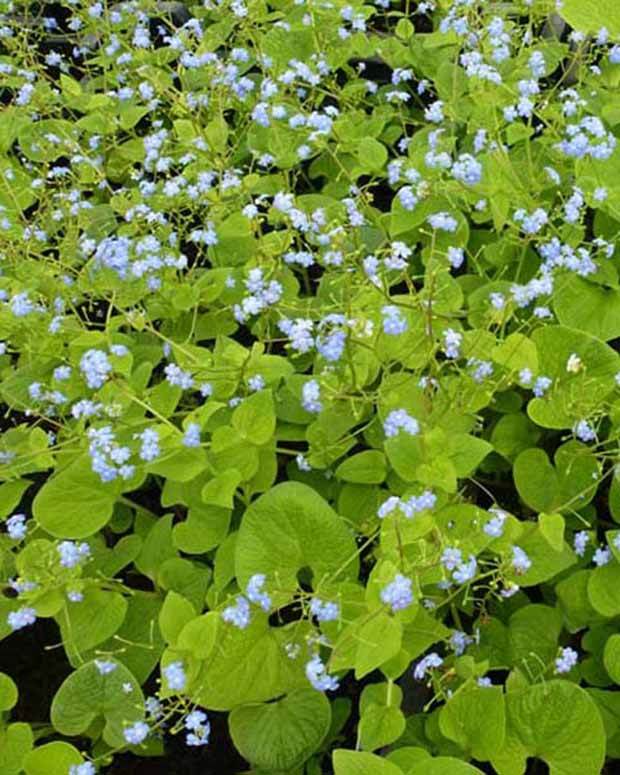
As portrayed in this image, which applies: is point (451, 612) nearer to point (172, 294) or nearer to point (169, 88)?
point (172, 294)

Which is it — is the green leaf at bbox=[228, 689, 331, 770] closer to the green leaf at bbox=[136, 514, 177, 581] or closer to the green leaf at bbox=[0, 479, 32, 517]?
the green leaf at bbox=[136, 514, 177, 581]

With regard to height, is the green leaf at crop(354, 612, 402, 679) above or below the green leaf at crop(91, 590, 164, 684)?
above

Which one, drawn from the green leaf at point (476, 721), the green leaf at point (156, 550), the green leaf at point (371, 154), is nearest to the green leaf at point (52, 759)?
the green leaf at point (156, 550)

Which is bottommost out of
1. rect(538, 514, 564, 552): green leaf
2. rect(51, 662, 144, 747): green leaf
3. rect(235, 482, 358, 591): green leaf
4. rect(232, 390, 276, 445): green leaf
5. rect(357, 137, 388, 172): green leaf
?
rect(51, 662, 144, 747): green leaf

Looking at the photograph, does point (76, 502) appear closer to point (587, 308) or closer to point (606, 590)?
point (606, 590)

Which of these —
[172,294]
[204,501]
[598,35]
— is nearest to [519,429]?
[204,501]

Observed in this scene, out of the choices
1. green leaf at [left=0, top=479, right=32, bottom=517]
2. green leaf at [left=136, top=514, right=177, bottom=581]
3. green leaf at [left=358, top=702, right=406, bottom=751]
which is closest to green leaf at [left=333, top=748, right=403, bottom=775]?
green leaf at [left=358, top=702, right=406, bottom=751]

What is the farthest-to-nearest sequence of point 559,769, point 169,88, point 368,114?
point 368,114 < point 169,88 < point 559,769

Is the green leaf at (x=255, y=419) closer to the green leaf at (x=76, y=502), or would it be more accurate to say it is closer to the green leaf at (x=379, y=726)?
the green leaf at (x=76, y=502)
